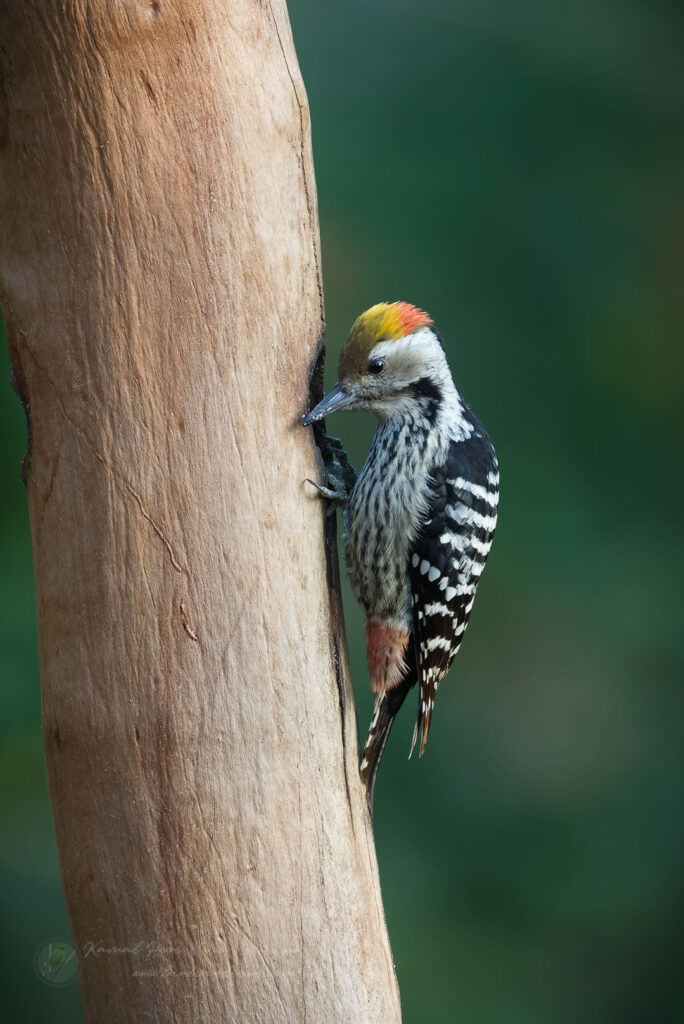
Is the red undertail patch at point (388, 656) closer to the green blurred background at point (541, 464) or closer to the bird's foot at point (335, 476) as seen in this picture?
the bird's foot at point (335, 476)

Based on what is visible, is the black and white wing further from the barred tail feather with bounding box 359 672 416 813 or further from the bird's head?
the bird's head

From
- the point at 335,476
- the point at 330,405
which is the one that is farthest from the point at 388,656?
the point at 330,405

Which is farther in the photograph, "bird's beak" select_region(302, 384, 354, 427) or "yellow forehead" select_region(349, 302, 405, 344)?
"yellow forehead" select_region(349, 302, 405, 344)

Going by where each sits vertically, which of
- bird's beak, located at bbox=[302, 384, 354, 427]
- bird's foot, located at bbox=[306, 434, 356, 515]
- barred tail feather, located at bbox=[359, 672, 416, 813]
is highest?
bird's beak, located at bbox=[302, 384, 354, 427]

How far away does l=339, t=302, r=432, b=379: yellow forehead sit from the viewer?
1.90 m

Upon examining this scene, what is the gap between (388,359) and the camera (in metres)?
1.94

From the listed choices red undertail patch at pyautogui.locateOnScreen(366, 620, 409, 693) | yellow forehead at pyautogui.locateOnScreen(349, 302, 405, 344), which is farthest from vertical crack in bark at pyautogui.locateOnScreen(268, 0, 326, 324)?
red undertail patch at pyautogui.locateOnScreen(366, 620, 409, 693)

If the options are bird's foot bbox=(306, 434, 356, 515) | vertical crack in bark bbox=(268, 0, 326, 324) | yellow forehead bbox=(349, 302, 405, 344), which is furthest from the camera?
yellow forehead bbox=(349, 302, 405, 344)

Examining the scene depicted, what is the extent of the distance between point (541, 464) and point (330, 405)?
5.65 feet

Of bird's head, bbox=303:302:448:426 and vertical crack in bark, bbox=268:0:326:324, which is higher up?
vertical crack in bark, bbox=268:0:326:324

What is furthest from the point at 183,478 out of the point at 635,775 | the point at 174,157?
the point at 635,775

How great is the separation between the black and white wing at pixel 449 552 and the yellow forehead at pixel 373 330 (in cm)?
26

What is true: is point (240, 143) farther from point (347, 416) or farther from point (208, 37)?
point (347, 416)

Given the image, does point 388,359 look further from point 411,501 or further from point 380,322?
point 411,501
